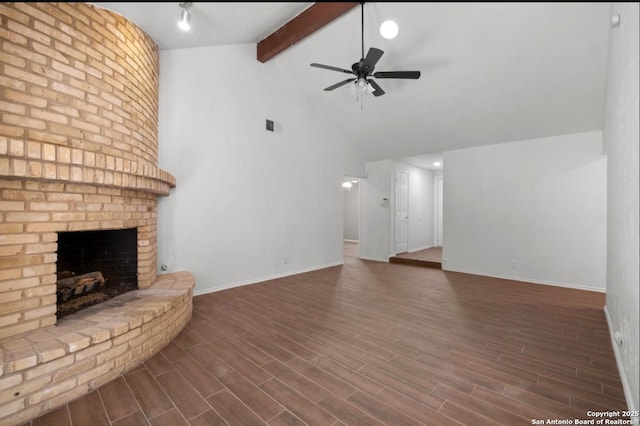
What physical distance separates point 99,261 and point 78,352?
154 cm

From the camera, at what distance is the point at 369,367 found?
2189mm

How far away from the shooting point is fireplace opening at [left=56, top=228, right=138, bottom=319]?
9.16 ft

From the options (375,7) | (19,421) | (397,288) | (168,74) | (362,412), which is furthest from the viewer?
(397,288)

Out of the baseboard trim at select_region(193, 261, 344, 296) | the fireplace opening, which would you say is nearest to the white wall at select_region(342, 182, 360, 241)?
the baseboard trim at select_region(193, 261, 344, 296)

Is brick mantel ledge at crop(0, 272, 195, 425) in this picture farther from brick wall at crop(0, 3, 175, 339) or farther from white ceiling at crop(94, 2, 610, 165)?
→ white ceiling at crop(94, 2, 610, 165)

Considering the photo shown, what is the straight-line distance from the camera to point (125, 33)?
2672 millimetres

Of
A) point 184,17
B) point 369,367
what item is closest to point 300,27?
point 184,17

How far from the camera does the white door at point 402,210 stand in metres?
7.17

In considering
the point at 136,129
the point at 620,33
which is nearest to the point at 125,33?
the point at 136,129

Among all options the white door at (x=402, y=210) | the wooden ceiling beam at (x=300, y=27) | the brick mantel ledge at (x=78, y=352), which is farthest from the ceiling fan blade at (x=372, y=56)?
the white door at (x=402, y=210)

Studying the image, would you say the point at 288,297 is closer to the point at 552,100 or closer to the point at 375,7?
the point at 375,7

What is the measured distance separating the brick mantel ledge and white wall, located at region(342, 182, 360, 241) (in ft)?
27.2

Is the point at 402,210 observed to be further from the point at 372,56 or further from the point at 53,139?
the point at 53,139

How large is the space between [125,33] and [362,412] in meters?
3.84
